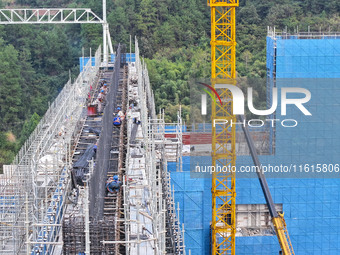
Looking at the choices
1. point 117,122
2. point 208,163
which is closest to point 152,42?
point 208,163

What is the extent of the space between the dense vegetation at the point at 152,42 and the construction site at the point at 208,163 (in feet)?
50.6

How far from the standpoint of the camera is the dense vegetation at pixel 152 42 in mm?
59594

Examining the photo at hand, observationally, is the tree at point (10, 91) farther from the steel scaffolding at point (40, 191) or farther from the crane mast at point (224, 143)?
the steel scaffolding at point (40, 191)

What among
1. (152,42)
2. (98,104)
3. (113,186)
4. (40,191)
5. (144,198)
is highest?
(152,42)

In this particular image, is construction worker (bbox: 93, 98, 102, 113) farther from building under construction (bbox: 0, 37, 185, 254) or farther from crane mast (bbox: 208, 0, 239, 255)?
crane mast (bbox: 208, 0, 239, 255)

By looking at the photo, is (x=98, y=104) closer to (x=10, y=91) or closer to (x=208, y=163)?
(x=208, y=163)

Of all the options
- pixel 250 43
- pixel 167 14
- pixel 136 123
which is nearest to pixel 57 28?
pixel 167 14

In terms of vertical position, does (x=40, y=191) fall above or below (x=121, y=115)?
below

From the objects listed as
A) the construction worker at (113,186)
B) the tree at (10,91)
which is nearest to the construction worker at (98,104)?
the construction worker at (113,186)

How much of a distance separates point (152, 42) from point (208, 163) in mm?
32614

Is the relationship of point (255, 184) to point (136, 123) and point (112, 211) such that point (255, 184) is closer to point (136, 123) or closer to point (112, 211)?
point (136, 123)

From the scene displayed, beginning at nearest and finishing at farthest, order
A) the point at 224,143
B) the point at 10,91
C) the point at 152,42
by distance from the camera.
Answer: the point at 224,143 → the point at 10,91 → the point at 152,42

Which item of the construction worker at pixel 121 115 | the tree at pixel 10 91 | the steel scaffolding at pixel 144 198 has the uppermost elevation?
the tree at pixel 10 91

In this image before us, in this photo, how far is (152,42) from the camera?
68812 millimetres
